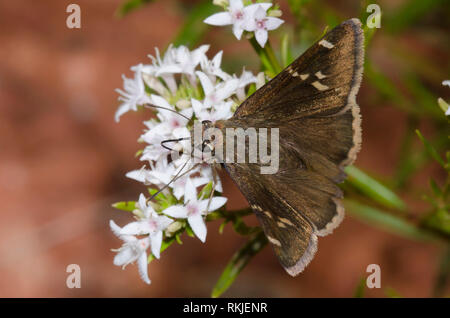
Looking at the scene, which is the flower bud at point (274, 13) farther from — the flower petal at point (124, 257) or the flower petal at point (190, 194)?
the flower petal at point (124, 257)

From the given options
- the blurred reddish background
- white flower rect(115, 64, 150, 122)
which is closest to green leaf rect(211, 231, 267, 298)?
white flower rect(115, 64, 150, 122)

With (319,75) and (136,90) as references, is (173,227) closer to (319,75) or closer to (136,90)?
(136,90)

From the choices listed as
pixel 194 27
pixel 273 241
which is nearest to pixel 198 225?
pixel 273 241

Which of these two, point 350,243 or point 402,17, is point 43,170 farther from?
point 402,17

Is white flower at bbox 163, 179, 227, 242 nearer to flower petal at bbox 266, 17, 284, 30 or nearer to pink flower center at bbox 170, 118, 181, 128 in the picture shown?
pink flower center at bbox 170, 118, 181, 128

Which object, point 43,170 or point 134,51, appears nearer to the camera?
point 43,170
